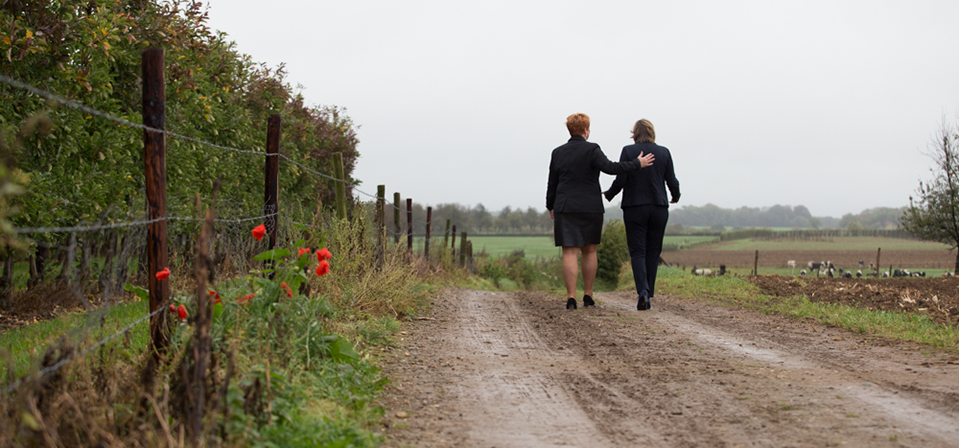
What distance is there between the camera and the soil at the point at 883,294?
663 centimetres

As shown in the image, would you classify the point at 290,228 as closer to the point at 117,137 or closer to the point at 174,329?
the point at 174,329

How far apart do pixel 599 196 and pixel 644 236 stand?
0.70m

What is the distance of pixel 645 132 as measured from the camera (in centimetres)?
717

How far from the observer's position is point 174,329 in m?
3.30

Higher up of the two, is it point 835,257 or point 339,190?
point 339,190

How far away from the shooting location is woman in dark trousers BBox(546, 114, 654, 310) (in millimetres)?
6801

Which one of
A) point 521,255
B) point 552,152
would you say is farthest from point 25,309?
point 521,255

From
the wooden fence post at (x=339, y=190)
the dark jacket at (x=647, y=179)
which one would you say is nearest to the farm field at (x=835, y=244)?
the dark jacket at (x=647, y=179)

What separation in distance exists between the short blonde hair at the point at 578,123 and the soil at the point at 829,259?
2880 centimetres

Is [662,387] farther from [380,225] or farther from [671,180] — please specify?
[380,225]

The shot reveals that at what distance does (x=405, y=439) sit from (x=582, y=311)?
4.29 m

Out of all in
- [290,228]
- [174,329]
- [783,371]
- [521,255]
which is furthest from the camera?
[521,255]

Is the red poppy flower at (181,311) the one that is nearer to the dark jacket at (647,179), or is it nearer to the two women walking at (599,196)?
the two women walking at (599,196)

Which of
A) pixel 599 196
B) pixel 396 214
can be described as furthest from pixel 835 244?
pixel 599 196
